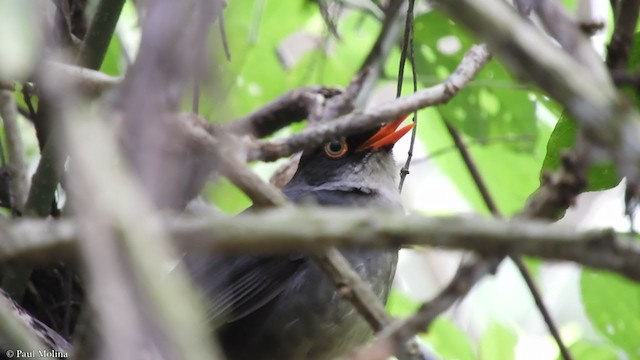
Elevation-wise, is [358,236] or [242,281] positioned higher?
[358,236]

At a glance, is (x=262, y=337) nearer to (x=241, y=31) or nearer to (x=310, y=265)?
(x=310, y=265)

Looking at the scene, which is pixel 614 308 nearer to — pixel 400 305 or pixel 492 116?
pixel 492 116

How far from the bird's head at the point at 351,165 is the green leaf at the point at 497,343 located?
2.44 ft

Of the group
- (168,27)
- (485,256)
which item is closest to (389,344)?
(485,256)

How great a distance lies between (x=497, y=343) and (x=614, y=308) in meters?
0.47

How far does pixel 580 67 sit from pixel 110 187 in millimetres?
556

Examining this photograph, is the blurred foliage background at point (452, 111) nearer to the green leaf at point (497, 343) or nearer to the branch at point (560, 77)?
the green leaf at point (497, 343)

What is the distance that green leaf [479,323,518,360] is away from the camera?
348cm

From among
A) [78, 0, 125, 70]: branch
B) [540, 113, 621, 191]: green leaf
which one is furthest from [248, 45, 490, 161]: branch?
[78, 0, 125, 70]: branch

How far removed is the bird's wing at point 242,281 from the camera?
322 centimetres

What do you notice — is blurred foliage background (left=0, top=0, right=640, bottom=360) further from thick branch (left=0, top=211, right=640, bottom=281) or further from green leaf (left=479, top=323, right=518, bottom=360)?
thick branch (left=0, top=211, right=640, bottom=281)

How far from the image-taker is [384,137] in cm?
395

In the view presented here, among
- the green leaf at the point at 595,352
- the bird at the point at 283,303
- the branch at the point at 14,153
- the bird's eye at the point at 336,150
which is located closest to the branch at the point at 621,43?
the bird at the point at 283,303

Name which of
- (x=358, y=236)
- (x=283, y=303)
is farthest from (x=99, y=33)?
(x=358, y=236)
